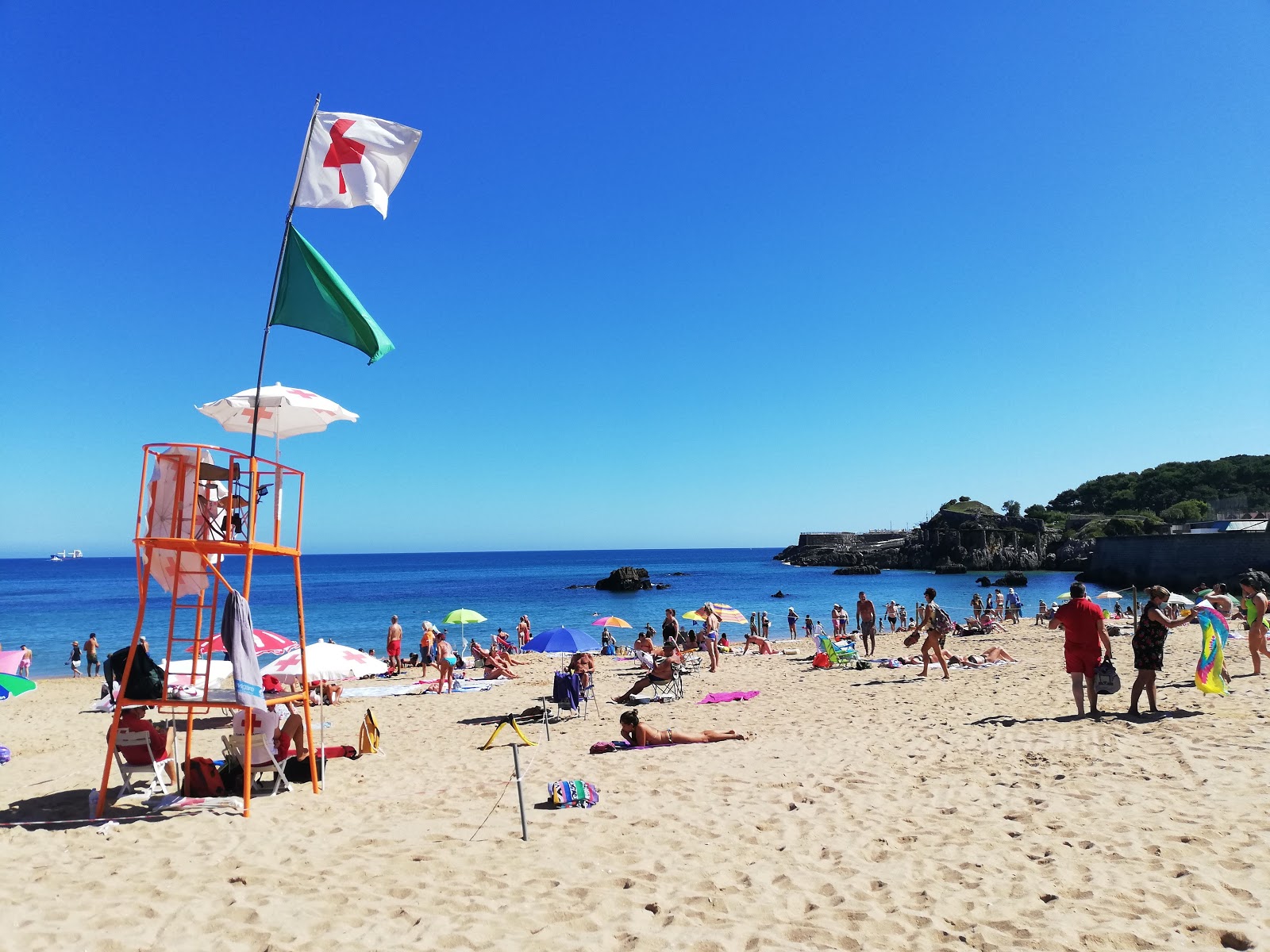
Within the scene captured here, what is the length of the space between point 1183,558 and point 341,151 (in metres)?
58.3

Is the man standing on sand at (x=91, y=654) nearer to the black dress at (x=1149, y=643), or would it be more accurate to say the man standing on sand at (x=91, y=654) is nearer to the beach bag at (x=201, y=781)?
the beach bag at (x=201, y=781)

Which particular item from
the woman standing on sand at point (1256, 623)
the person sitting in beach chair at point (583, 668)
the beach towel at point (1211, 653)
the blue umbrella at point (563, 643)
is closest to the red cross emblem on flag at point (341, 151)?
the person sitting in beach chair at point (583, 668)

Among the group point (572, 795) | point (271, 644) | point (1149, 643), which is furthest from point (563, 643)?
point (1149, 643)

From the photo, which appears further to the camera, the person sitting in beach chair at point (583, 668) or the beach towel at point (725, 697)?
the beach towel at point (725, 697)

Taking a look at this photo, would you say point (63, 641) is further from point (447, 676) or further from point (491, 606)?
point (447, 676)

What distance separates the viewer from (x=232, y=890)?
16.1 ft

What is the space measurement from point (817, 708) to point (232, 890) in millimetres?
8596

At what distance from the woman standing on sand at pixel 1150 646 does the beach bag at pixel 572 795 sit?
629 cm

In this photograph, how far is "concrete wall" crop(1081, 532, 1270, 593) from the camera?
149 ft

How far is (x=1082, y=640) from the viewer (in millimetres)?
8703

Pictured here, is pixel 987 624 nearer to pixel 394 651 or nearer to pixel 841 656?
pixel 841 656

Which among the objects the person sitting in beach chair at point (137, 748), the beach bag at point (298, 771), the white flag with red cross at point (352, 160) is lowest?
the beach bag at point (298, 771)

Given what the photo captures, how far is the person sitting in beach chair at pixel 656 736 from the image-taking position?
9.30m

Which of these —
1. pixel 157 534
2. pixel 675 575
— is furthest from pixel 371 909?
pixel 675 575
